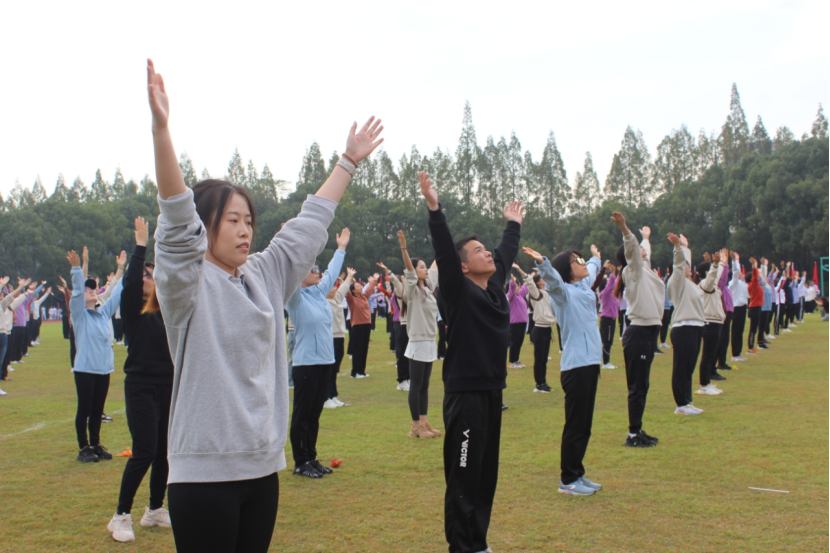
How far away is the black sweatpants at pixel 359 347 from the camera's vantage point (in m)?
14.7

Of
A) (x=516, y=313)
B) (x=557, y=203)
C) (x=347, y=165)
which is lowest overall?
(x=516, y=313)

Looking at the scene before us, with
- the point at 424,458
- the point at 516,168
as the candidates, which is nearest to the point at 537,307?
the point at 424,458

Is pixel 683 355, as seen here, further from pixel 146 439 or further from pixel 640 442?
pixel 146 439

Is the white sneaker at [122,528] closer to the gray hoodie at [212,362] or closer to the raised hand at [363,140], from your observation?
the gray hoodie at [212,362]

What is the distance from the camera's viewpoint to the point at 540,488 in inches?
234

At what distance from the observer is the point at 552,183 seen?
68.7m

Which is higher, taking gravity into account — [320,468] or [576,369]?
[576,369]

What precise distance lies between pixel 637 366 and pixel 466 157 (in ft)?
209

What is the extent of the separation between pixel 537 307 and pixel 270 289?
11.8 meters

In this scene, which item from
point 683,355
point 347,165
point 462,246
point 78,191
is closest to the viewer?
point 347,165

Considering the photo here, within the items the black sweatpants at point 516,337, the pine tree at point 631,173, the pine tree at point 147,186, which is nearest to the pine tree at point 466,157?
the pine tree at point 631,173

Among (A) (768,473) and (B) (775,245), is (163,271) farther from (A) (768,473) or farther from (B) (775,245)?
(B) (775,245)

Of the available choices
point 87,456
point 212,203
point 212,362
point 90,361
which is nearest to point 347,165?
point 212,203

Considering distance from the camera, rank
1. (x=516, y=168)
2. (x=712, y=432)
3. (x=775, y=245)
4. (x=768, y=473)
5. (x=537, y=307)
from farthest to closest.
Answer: (x=516, y=168), (x=775, y=245), (x=537, y=307), (x=712, y=432), (x=768, y=473)
